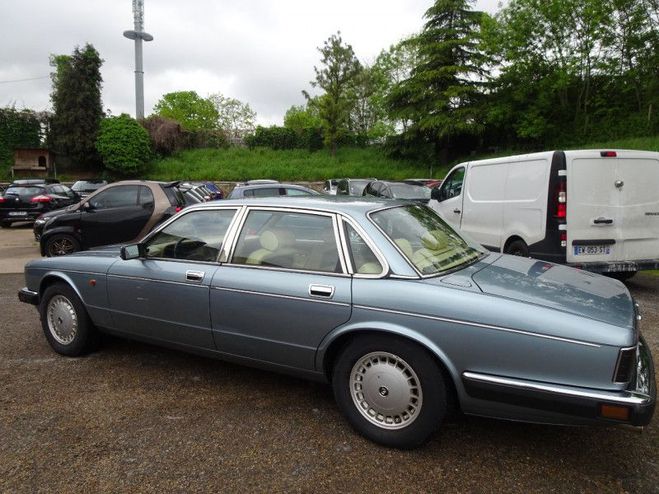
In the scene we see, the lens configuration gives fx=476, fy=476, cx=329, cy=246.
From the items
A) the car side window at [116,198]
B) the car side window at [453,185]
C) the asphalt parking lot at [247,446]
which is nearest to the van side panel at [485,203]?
the car side window at [453,185]

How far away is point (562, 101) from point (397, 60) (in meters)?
18.9

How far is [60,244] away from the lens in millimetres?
9195

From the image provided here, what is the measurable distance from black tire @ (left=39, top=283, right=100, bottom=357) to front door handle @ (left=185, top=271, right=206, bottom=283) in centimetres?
130

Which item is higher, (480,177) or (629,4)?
(629,4)

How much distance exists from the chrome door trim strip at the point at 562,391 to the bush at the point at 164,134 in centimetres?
→ 3396

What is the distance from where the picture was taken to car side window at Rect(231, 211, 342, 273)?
10.3ft

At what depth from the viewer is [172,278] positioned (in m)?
3.58

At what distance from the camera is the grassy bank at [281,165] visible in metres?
30.6

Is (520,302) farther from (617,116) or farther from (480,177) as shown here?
(617,116)

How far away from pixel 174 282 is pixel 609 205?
571 cm

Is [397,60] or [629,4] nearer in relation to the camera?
[629,4]

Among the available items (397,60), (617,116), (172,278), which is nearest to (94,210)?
(172,278)

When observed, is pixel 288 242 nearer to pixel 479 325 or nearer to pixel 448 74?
pixel 479 325

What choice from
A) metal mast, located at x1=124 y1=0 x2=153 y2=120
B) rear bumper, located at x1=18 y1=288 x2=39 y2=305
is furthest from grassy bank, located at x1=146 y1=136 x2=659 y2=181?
rear bumper, located at x1=18 y1=288 x2=39 y2=305
